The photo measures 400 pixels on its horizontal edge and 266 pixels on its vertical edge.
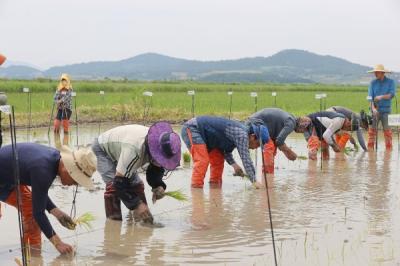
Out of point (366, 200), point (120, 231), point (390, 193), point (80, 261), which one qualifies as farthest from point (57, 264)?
point (390, 193)

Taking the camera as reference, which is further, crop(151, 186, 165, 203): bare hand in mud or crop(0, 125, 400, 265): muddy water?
crop(151, 186, 165, 203): bare hand in mud

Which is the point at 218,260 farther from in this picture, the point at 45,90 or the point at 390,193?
the point at 45,90

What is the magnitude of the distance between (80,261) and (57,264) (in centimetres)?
16

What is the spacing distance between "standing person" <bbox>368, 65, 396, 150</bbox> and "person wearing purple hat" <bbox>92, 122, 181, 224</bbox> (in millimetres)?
6889

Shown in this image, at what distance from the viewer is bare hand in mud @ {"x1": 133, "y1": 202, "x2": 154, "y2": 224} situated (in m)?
5.62

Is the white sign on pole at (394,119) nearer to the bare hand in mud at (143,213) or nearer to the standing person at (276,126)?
the standing person at (276,126)

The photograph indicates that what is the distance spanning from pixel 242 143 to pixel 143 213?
5.06 feet

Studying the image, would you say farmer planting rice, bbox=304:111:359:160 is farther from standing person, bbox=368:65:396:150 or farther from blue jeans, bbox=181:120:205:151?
blue jeans, bbox=181:120:205:151

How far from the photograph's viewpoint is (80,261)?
4.56m

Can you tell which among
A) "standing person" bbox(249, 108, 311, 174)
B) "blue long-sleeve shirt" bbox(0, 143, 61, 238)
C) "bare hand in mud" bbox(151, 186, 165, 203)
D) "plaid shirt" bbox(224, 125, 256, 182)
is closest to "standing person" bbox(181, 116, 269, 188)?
"plaid shirt" bbox(224, 125, 256, 182)

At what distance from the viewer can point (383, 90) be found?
1163 cm

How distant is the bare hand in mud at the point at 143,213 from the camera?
5.62 meters

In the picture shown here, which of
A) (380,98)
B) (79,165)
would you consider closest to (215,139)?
(79,165)

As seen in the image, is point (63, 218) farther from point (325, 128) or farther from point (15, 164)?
point (325, 128)
